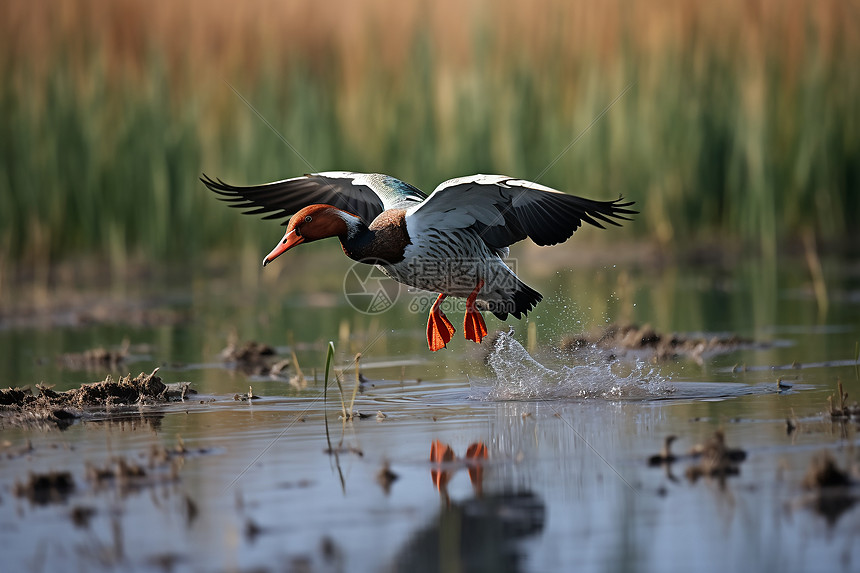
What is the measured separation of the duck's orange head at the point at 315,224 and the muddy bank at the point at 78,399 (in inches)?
55.8

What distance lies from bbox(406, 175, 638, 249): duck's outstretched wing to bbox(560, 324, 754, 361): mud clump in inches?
50.3

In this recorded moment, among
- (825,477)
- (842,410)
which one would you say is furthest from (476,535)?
(842,410)

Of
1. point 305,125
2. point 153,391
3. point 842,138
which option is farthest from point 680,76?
point 153,391

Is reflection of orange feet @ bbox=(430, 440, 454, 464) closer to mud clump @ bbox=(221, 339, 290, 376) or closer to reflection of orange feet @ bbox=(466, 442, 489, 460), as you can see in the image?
reflection of orange feet @ bbox=(466, 442, 489, 460)

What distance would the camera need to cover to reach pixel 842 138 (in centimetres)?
1355

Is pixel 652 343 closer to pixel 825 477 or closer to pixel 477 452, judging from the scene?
pixel 477 452

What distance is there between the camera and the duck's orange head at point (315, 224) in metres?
7.85

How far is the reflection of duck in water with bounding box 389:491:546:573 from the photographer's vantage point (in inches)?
142

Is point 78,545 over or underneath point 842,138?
underneath

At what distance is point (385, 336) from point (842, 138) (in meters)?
6.72

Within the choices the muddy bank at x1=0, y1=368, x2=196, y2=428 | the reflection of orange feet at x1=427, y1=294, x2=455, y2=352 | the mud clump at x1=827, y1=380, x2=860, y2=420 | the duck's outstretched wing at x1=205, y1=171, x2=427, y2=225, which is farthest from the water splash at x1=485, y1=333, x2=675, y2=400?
the muddy bank at x1=0, y1=368, x2=196, y2=428

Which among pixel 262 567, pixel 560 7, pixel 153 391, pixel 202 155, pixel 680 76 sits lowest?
pixel 262 567

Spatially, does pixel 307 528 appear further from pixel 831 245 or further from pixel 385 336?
pixel 831 245

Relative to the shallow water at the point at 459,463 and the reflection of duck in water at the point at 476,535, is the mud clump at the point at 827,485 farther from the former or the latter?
the reflection of duck in water at the point at 476,535
